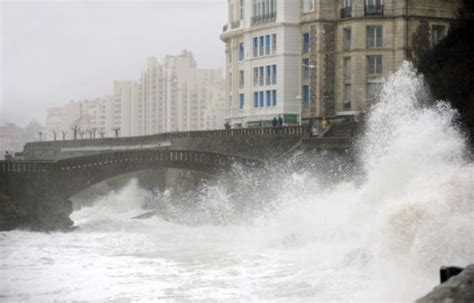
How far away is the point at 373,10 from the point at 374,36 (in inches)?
60.8

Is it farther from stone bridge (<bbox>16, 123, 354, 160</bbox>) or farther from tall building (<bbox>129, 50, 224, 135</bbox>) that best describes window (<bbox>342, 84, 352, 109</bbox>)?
tall building (<bbox>129, 50, 224, 135</bbox>)

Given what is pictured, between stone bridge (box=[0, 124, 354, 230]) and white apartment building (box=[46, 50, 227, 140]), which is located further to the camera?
white apartment building (box=[46, 50, 227, 140])

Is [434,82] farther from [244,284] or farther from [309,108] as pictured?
[244,284]

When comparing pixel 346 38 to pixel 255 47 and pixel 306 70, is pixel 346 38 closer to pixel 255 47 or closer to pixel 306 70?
pixel 306 70

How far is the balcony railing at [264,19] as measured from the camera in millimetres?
65750

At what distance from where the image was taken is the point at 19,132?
104 metres

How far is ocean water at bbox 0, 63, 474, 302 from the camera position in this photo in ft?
83.4

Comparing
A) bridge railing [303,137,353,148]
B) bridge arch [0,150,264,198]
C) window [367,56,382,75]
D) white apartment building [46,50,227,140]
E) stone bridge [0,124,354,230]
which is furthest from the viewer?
white apartment building [46,50,227,140]

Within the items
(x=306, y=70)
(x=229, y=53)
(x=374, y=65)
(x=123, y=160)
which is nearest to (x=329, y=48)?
(x=306, y=70)

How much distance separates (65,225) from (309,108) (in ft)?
63.3

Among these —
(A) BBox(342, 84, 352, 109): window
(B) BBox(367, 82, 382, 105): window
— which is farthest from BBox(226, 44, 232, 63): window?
(B) BBox(367, 82, 382, 105): window

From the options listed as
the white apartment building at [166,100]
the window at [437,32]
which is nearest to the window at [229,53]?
the window at [437,32]

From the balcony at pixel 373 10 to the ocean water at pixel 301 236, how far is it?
30.6 feet

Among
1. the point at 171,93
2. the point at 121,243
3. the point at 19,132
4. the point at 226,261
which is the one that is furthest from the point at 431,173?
A: the point at 171,93
